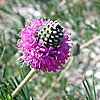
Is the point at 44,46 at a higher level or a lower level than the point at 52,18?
lower

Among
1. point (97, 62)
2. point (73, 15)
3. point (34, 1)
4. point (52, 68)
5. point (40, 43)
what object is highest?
point (34, 1)

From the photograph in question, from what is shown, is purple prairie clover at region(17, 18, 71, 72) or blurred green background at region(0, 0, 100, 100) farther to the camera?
blurred green background at region(0, 0, 100, 100)

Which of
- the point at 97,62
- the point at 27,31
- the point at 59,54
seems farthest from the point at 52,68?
the point at 97,62

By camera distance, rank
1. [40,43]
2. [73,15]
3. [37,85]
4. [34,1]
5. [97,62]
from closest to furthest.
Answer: [40,43] → [73,15] → [34,1] → [37,85] → [97,62]

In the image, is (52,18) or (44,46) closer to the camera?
(44,46)

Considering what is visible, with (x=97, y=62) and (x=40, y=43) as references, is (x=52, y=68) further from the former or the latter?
(x=97, y=62)

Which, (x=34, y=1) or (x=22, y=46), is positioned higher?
(x=34, y=1)

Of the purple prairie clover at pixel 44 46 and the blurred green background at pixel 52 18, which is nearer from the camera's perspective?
the purple prairie clover at pixel 44 46

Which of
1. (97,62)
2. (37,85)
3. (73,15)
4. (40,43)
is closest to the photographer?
(40,43)
